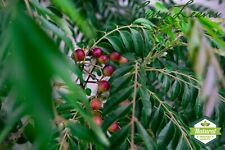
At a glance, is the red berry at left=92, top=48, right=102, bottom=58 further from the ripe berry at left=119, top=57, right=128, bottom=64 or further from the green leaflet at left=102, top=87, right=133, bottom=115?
the green leaflet at left=102, top=87, right=133, bottom=115

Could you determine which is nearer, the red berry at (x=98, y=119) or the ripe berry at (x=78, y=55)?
the red berry at (x=98, y=119)

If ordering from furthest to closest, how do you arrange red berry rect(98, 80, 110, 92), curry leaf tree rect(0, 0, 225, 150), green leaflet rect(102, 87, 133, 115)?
red berry rect(98, 80, 110, 92)
green leaflet rect(102, 87, 133, 115)
curry leaf tree rect(0, 0, 225, 150)

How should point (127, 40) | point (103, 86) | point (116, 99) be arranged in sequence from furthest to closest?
point (127, 40), point (103, 86), point (116, 99)

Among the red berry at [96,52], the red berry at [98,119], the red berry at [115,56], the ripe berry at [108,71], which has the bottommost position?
the red berry at [98,119]

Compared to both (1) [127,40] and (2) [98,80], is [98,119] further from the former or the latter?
(1) [127,40]

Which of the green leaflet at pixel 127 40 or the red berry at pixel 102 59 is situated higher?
the green leaflet at pixel 127 40

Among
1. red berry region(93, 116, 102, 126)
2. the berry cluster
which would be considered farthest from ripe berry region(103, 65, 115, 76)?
red berry region(93, 116, 102, 126)

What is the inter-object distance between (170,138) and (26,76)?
1.77ft

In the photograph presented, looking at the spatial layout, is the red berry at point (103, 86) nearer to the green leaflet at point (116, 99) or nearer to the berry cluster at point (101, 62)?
the berry cluster at point (101, 62)

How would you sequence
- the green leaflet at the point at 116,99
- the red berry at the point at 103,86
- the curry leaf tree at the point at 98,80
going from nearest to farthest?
the curry leaf tree at the point at 98,80, the green leaflet at the point at 116,99, the red berry at the point at 103,86

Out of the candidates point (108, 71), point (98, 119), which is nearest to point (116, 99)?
point (98, 119)

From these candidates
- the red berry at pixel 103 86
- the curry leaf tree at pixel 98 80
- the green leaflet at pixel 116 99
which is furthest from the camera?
the red berry at pixel 103 86

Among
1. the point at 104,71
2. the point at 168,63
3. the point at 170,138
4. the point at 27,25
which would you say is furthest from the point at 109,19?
the point at 27,25

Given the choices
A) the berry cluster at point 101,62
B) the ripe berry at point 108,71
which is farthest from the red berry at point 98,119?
the ripe berry at point 108,71
